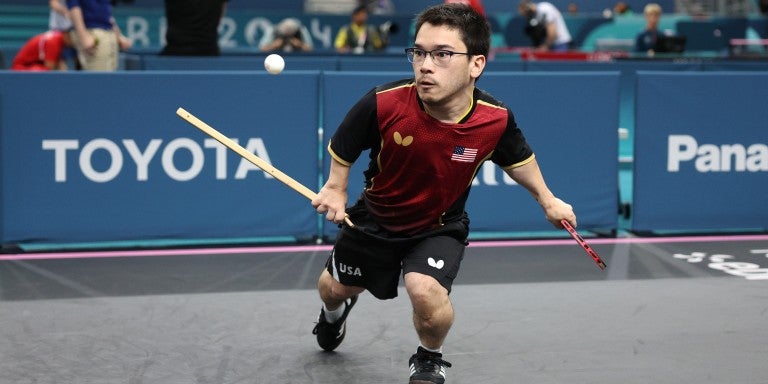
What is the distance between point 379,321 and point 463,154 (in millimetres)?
1762

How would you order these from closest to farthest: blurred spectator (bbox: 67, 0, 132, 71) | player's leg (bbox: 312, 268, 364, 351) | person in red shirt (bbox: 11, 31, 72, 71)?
player's leg (bbox: 312, 268, 364, 351)
blurred spectator (bbox: 67, 0, 132, 71)
person in red shirt (bbox: 11, 31, 72, 71)

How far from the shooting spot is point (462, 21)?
496 cm

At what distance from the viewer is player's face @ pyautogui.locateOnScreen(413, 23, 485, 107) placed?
489cm

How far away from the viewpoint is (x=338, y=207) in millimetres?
5000

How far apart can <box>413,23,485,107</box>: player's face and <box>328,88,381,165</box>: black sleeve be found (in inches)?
10.3

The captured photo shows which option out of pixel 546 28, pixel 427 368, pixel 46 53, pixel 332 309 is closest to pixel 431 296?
pixel 427 368

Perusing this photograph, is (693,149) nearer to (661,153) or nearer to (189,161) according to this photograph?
(661,153)

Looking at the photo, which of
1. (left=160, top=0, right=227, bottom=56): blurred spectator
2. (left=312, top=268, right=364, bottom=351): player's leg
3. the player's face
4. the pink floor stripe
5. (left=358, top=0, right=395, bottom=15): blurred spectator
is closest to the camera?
the player's face

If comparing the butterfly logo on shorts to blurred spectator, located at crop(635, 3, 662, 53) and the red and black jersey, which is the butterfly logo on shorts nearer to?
the red and black jersey

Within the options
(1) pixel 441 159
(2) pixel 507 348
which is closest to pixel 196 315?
(2) pixel 507 348

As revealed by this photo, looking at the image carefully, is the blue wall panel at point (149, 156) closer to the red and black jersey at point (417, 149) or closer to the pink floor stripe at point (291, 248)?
the pink floor stripe at point (291, 248)

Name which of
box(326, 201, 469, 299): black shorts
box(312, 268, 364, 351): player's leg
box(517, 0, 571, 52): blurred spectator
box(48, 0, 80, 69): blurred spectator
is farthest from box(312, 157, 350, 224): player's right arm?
box(517, 0, 571, 52): blurred spectator

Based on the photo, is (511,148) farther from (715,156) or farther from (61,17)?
(61,17)

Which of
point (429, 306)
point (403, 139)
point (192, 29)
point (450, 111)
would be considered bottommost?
point (429, 306)
